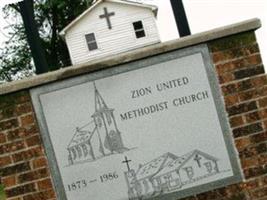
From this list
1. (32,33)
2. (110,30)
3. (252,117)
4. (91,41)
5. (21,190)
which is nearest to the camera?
(21,190)

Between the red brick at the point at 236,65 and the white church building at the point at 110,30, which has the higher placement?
the white church building at the point at 110,30

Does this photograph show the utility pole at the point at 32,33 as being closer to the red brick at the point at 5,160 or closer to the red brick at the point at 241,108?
the red brick at the point at 5,160

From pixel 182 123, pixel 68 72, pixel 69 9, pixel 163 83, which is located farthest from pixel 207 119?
pixel 69 9

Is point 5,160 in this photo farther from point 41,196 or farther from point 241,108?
point 241,108

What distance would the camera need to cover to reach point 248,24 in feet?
13.3

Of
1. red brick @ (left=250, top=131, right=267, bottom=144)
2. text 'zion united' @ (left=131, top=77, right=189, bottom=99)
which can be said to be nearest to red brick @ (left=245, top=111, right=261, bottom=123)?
red brick @ (left=250, top=131, right=267, bottom=144)

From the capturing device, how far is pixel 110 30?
99.1ft

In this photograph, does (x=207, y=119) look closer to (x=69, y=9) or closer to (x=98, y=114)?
(x=98, y=114)

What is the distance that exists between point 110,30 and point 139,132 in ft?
87.4

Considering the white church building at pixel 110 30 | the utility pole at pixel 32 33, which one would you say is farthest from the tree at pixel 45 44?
the utility pole at pixel 32 33

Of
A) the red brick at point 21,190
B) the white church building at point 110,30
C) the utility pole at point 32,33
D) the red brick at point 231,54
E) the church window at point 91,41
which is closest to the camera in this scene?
the red brick at point 21,190

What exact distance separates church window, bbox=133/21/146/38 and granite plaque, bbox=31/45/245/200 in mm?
26433

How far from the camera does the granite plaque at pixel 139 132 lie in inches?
158

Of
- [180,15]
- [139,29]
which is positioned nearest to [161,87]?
[180,15]
